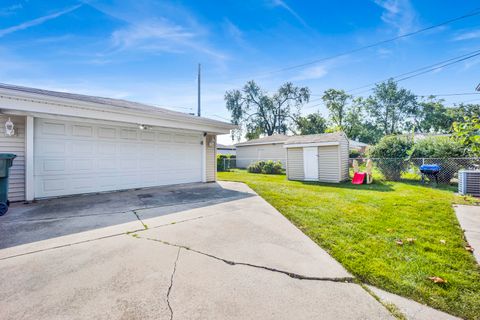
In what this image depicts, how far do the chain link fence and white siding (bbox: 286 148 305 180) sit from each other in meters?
3.65

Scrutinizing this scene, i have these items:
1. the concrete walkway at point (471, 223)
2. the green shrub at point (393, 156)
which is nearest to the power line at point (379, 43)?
the green shrub at point (393, 156)

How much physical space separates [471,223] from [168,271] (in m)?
5.33

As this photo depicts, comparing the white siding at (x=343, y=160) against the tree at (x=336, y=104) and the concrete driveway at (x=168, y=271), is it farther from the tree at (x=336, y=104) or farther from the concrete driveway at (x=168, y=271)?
the tree at (x=336, y=104)

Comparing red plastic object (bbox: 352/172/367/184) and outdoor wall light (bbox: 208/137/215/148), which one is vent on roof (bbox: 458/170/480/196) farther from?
outdoor wall light (bbox: 208/137/215/148)

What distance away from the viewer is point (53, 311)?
168 centimetres

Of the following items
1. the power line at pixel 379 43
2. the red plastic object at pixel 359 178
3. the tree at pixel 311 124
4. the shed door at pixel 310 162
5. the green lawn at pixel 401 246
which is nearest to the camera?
the green lawn at pixel 401 246

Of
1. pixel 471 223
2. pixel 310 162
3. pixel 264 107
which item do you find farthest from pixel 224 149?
pixel 471 223

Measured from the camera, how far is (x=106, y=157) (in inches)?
263

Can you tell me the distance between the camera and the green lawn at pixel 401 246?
201 cm

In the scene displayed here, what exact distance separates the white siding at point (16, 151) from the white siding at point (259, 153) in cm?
1493

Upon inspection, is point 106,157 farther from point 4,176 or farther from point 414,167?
point 414,167

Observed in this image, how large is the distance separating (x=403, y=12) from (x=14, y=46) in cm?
1519

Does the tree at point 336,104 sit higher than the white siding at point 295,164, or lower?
higher

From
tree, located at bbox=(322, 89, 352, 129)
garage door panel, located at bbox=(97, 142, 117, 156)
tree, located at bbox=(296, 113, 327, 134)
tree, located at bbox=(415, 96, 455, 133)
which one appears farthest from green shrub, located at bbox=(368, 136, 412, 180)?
tree, located at bbox=(415, 96, 455, 133)
